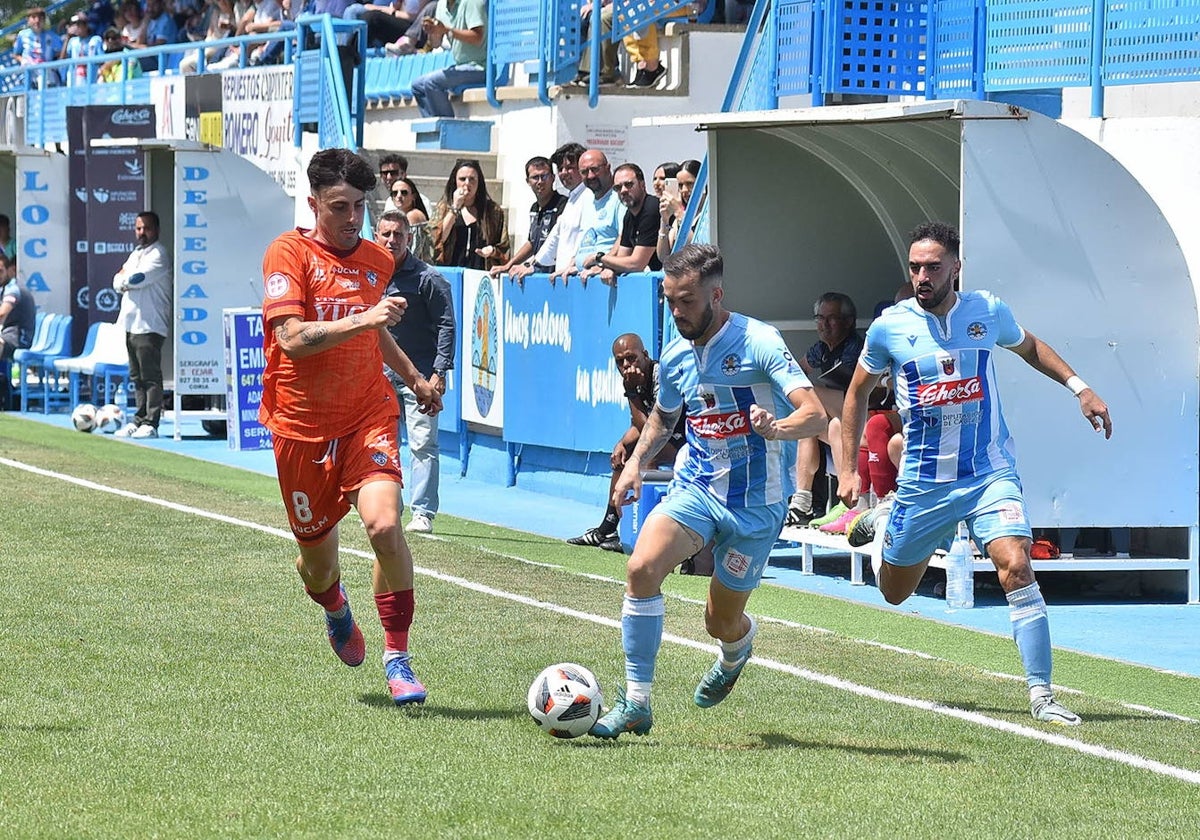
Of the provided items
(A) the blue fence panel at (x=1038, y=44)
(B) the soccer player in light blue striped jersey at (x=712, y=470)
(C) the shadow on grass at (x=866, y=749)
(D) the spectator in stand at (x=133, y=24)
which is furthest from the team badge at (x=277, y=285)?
(D) the spectator in stand at (x=133, y=24)

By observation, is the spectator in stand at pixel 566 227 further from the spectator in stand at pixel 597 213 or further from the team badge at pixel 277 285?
the team badge at pixel 277 285

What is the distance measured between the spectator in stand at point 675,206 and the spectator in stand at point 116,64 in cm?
1639

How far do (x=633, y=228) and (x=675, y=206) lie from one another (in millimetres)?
425

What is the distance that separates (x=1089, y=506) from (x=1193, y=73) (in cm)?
271

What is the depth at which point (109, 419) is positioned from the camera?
70.7 ft

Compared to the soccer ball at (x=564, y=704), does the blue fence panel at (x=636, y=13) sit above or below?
above

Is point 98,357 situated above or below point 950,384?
below

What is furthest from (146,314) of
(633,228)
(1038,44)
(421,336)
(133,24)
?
(133,24)

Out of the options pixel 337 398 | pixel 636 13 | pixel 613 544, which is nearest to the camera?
pixel 337 398

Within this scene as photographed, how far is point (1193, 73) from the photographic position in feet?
37.8

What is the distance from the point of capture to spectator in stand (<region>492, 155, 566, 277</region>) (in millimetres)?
17000

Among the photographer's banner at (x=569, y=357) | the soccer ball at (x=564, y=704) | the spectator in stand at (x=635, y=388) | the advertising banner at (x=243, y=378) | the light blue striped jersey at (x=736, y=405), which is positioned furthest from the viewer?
the advertising banner at (x=243, y=378)

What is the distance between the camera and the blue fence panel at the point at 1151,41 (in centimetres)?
1157

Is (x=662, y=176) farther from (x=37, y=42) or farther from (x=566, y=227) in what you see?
(x=37, y=42)
